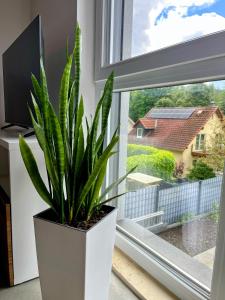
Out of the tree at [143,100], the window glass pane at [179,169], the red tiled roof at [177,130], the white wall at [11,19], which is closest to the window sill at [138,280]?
the window glass pane at [179,169]

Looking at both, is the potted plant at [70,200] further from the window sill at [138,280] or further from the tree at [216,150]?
the tree at [216,150]

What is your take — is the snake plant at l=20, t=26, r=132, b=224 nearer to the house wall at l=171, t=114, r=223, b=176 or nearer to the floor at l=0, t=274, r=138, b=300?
the house wall at l=171, t=114, r=223, b=176

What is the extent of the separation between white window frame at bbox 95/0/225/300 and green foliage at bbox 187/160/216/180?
0.14m

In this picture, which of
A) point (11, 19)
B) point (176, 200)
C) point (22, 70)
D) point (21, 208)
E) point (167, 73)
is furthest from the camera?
point (11, 19)

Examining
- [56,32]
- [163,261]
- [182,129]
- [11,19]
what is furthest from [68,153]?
[11,19]

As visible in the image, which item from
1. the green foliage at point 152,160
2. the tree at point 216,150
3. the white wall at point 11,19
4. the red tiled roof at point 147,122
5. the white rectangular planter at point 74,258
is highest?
the white wall at point 11,19

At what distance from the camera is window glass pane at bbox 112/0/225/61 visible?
894mm

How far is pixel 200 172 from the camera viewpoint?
3.25ft

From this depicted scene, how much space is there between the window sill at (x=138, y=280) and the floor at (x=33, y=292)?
0.03 meters

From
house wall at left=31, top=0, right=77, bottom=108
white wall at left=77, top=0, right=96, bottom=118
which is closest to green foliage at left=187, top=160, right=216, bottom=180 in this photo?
white wall at left=77, top=0, right=96, bottom=118

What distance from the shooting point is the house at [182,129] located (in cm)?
95

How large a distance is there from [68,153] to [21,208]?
49 cm

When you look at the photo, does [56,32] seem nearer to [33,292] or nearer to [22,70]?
[22,70]

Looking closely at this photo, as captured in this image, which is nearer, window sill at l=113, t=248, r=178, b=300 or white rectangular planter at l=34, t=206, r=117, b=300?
white rectangular planter at l=34, t=206, r=117, b=300
